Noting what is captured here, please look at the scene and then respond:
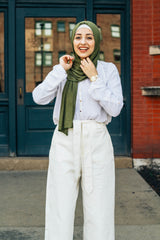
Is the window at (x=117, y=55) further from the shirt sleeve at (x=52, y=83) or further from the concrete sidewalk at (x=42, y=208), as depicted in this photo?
→ the shirt sleeve at (x=52, y=83)

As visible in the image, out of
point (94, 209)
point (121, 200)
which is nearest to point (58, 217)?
point (94, 209)

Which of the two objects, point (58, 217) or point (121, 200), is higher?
point (58, 217)

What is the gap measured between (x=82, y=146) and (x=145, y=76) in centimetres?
404

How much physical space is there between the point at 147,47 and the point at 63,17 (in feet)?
A: 5.15

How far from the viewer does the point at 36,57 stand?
22.9 feet

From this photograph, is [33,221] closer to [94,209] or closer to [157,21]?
[94,209]

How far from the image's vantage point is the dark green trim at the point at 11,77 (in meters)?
6.79

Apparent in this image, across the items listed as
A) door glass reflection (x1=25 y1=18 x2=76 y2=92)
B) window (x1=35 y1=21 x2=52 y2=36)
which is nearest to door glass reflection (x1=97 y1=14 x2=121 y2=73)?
door glass reflection (x1=25 y1=18 x2=76 y2=92)

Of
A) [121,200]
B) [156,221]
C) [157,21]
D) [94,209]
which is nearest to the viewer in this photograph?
[94,209]

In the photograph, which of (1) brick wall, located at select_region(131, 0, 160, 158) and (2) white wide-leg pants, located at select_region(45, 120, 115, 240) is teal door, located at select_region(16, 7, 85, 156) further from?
(2) white wide-leg pants, located at select_region(45, 120, 115, 240)

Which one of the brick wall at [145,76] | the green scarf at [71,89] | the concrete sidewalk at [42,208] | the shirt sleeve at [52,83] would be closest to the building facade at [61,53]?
the brick wall at [145,76]

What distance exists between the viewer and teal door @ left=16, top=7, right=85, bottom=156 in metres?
6.88

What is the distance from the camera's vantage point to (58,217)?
9.63 ft

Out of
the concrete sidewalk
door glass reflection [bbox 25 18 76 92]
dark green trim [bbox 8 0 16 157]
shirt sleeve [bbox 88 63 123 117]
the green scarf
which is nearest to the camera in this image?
shirt sleeve [bbox 88 63 123 117]
